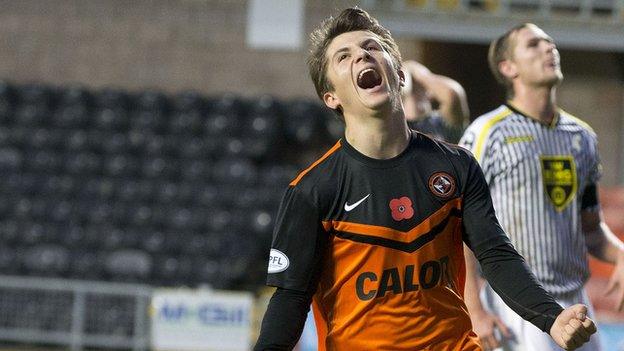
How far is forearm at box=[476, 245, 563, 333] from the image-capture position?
3.84 meters

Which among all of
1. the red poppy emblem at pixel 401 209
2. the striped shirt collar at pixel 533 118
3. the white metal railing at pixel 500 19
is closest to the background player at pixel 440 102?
the striped shirt collar at pixel 533 118

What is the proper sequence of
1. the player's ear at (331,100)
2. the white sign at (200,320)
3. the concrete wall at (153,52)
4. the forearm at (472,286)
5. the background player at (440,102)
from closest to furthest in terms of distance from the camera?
the player's ear at (331,100), the forearm at (472,286), the background player at (440,102), the white sign at (200,320), the concrete wall at (153,52)

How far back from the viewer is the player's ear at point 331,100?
13.8 feet

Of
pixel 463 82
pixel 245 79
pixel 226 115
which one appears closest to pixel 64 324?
pixel 226 115

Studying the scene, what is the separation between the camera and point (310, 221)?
13.1 feet

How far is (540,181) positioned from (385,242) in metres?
2.03

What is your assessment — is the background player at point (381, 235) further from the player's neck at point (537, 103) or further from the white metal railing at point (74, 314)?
the white metal railing at point (74, 314)

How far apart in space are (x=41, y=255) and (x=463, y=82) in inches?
250

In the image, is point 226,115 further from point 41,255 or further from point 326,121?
point 41,255

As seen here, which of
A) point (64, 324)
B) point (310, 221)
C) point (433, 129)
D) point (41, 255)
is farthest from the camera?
point (41, 255)

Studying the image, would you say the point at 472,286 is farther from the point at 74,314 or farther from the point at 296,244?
the point at 74,314

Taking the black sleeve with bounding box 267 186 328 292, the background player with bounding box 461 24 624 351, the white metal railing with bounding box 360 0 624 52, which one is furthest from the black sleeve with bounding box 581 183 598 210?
the white metal railing with bounding box 360 0 624 52

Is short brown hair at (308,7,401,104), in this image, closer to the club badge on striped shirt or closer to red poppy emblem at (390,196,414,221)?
red poppy emblem at (390,196,414,221)

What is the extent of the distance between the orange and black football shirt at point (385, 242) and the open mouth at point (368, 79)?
0.72 feet
